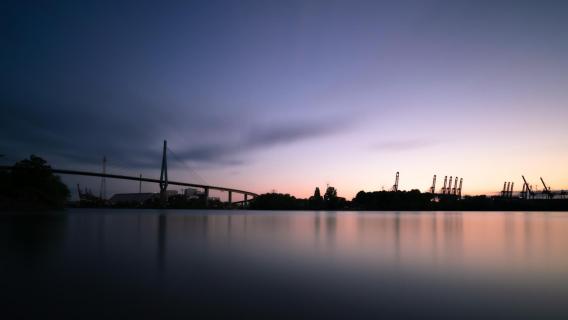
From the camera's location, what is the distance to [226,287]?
22.2 ft

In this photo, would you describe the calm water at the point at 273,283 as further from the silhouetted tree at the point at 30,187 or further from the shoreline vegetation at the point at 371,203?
the shoreline vegetation at the point at 371,203

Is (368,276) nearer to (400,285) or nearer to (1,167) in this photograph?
(400,285)

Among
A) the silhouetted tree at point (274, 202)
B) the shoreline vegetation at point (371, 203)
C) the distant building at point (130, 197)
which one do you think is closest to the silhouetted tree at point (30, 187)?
the shoreline vegetation at point (371, 203)

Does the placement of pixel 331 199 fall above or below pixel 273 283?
below

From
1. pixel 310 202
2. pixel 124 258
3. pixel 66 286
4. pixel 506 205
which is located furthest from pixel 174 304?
pixel 506 205

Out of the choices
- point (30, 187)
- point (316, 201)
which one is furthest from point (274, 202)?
point (30, 187)

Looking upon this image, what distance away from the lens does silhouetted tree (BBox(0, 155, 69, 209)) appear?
44.3m

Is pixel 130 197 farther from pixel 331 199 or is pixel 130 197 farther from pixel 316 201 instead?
pixel 331 199

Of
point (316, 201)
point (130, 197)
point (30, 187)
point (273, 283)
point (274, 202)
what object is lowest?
point (130, 197)

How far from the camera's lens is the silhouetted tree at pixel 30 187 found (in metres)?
44.3

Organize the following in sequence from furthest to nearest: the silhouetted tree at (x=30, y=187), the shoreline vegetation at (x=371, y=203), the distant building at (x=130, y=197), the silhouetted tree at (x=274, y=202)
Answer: the distant building at (x=130, y=197) → the silhouetted tree at (x=274, y=202) → the shoreline vegetation at (x=371, y=203) → the silhouetted tree at (x=30, y=187)

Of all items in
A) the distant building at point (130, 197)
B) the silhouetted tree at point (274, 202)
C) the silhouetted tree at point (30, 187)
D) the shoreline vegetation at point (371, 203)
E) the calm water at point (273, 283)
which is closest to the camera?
the calm water at point (273, 283)

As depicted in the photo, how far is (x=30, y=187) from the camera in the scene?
46531 mm

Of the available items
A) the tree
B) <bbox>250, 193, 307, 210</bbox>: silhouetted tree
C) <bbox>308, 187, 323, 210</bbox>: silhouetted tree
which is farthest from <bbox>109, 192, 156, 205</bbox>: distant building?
the tree
